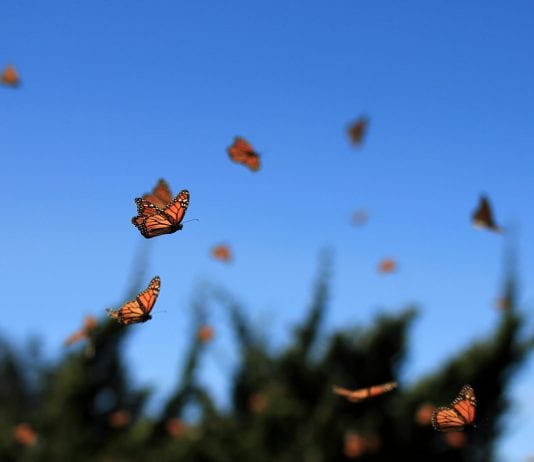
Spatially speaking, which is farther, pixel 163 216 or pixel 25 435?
pixel 25 435

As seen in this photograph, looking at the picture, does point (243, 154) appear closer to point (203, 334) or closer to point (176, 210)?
point (176, 210)

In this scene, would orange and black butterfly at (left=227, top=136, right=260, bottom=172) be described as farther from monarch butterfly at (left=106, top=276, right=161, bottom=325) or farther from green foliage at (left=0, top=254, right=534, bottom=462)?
green foliage at (left=0, top=254, right=534, bottom=462)

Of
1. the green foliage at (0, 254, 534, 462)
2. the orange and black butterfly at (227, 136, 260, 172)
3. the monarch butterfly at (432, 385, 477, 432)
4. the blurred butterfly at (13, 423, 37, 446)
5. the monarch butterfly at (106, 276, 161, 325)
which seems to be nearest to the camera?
the monarch butterfly at (432, 385, 477, 432)

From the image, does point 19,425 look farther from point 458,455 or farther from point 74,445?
point 458,455

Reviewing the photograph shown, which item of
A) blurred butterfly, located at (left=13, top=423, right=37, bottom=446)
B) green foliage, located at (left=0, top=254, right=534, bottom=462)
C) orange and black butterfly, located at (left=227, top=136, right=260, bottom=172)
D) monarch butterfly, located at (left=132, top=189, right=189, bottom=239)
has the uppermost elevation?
orange and black butterfly, located at (left=227, top=136, right=260, bottom=172)

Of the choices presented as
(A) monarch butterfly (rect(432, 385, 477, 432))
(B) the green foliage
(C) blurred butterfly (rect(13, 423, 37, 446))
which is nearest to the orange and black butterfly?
(A) monarch butterfly (rect(432, 385, 477, 432))

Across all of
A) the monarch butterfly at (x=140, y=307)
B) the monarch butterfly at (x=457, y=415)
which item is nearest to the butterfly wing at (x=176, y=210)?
the monarch butterfly at (x=140, y=307)

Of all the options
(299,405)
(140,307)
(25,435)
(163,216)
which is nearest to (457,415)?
(140,307)
